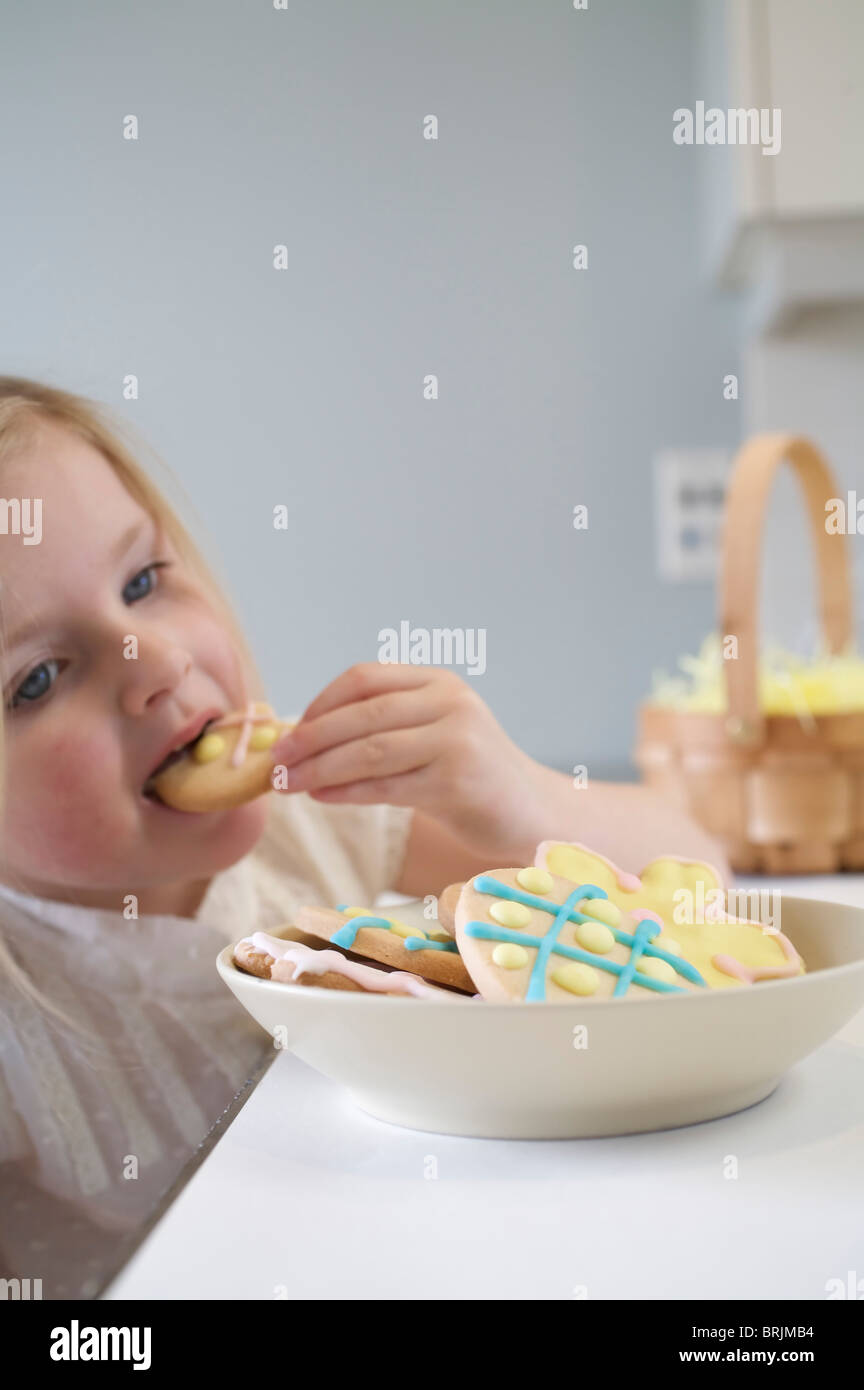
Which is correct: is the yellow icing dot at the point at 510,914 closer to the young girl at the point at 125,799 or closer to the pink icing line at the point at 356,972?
the pink icing line at the point at 356,972

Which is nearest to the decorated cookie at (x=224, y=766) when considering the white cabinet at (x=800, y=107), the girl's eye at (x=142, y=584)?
the girl's eye at (x=142, y=584)

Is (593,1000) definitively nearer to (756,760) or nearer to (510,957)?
(510,957)

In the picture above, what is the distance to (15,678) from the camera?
28.6 inches

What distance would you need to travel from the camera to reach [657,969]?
0.43 meters

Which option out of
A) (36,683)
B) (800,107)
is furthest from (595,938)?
(800,107)

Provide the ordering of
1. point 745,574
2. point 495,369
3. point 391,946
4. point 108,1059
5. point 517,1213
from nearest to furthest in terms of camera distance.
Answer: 1. point 517,1213
2. point 391,946
3. point 108,1059
4. point 745,574
5. point 495,369

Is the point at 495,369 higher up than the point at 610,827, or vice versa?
the point at 495,369

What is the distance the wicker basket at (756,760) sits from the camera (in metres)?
1.15

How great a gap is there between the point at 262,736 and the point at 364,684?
9 cm

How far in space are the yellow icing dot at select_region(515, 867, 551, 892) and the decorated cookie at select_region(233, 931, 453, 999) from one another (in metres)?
0.05

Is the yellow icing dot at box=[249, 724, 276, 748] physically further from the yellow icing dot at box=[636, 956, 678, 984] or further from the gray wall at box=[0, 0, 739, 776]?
the gray wall at box=[0, 0, 739, 776]

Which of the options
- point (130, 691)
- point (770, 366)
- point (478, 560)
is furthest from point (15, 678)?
point (770, 366)

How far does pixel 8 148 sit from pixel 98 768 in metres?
0.42

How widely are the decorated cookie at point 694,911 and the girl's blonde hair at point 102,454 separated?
1.24 ft
